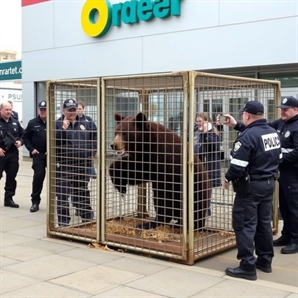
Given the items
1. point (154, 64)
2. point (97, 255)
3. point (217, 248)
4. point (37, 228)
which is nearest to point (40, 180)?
point (37, 228)

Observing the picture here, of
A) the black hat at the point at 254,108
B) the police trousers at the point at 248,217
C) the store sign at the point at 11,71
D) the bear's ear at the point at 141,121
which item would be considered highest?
the store sign at the point at 11,71

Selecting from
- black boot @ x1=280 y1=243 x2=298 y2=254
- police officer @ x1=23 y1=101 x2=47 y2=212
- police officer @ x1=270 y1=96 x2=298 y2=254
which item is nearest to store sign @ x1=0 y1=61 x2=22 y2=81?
police officer @ x1=23 y1=101 x2=47 y2=212

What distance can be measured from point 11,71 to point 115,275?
18.2 metres

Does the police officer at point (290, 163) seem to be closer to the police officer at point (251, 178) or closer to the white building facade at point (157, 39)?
the police officer at point (251, 178)

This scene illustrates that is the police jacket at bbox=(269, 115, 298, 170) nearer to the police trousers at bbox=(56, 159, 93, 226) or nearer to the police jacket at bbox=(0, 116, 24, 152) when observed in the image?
the police trousers at bbox=(56, 159, 93, 226)

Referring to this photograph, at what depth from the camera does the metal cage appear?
549 centimetres

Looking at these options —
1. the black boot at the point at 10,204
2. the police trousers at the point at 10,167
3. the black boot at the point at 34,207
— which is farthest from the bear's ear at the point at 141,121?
the black boot at the point at 10,204

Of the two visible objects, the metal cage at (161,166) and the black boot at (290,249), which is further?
the black boot at (290,249)

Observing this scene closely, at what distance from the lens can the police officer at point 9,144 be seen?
30.0 feet

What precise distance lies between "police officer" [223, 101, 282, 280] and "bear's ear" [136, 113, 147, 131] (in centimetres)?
125

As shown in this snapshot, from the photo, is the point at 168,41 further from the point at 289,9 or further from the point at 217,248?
the point at 217,248

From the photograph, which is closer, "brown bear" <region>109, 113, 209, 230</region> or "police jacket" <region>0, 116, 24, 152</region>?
"brown bear" <region>109, 113, 209, 230</region>

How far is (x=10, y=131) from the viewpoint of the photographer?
9.23 meters

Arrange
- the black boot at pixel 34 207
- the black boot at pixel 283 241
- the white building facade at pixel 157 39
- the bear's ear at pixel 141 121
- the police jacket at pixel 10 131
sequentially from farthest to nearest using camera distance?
the white building facade at pixel 157 39 → the police jacket at pixel 10 131 → the black boot at pixel 34 207 → the black boot at pixel 283 241 → the bear's ear at pixel 141 121
